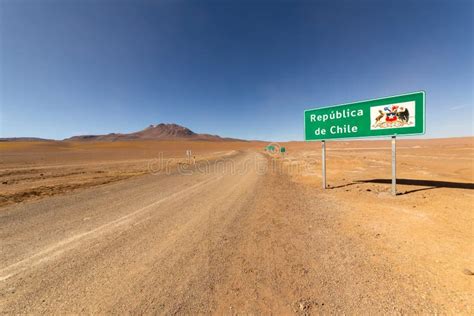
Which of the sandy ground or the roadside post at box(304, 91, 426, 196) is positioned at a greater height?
the roadside post at box(304, 91, 426, 196)

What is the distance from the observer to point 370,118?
8.67 metres

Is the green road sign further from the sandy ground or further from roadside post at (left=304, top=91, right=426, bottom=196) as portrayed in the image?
the sandy ground

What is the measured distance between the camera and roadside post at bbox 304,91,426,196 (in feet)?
24.9

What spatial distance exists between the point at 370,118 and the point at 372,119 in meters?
0.10

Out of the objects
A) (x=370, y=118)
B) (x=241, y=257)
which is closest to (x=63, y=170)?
(x=241, y=257)

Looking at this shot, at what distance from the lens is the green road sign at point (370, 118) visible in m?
7.58

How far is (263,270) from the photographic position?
3184 mm

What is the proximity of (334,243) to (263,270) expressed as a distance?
1810 millimetres

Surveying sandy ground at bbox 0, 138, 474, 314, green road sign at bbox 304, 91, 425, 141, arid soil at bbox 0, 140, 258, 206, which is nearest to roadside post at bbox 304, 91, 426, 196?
green road sign at bbox 304, 91, 425, 141

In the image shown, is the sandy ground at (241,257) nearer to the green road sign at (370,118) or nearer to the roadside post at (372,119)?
the roadside post at (372,119)

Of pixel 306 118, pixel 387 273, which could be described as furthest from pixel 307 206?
pixel 306 118

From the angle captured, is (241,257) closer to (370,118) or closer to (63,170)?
(370,118)

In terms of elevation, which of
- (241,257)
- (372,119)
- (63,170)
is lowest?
(241,257)

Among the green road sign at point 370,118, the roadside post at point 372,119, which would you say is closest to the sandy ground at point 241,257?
the roadside post at point 372,119
